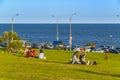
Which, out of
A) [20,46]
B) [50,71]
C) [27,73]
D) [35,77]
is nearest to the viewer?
[35,77]

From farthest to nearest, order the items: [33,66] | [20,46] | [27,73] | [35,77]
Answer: [20,46] < [33,66] < [27,73] < [35,77]

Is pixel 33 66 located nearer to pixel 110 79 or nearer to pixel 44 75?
pixel 44 75

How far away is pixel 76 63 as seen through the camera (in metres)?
30.1

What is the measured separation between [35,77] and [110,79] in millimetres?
3900

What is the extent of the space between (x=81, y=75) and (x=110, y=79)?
179cm

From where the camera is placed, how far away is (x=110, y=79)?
21.4 m

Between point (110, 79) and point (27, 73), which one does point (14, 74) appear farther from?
point (110, 79)

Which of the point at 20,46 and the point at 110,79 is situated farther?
the point at 20,46

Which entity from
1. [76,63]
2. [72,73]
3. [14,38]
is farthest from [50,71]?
[14,38]

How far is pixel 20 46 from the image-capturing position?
49.9 meters

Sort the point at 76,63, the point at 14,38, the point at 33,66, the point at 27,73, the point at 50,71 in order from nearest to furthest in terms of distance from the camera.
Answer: the point at 27,73 < the point at 50,71 < the point at 33,66 < the point at 76,63 < the point at 14,38

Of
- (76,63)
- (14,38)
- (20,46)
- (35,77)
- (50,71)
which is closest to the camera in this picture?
(35,77)

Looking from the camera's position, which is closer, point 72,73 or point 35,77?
point 35,77

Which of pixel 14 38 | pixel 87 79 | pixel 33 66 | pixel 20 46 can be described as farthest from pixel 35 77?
pixel 14 38
